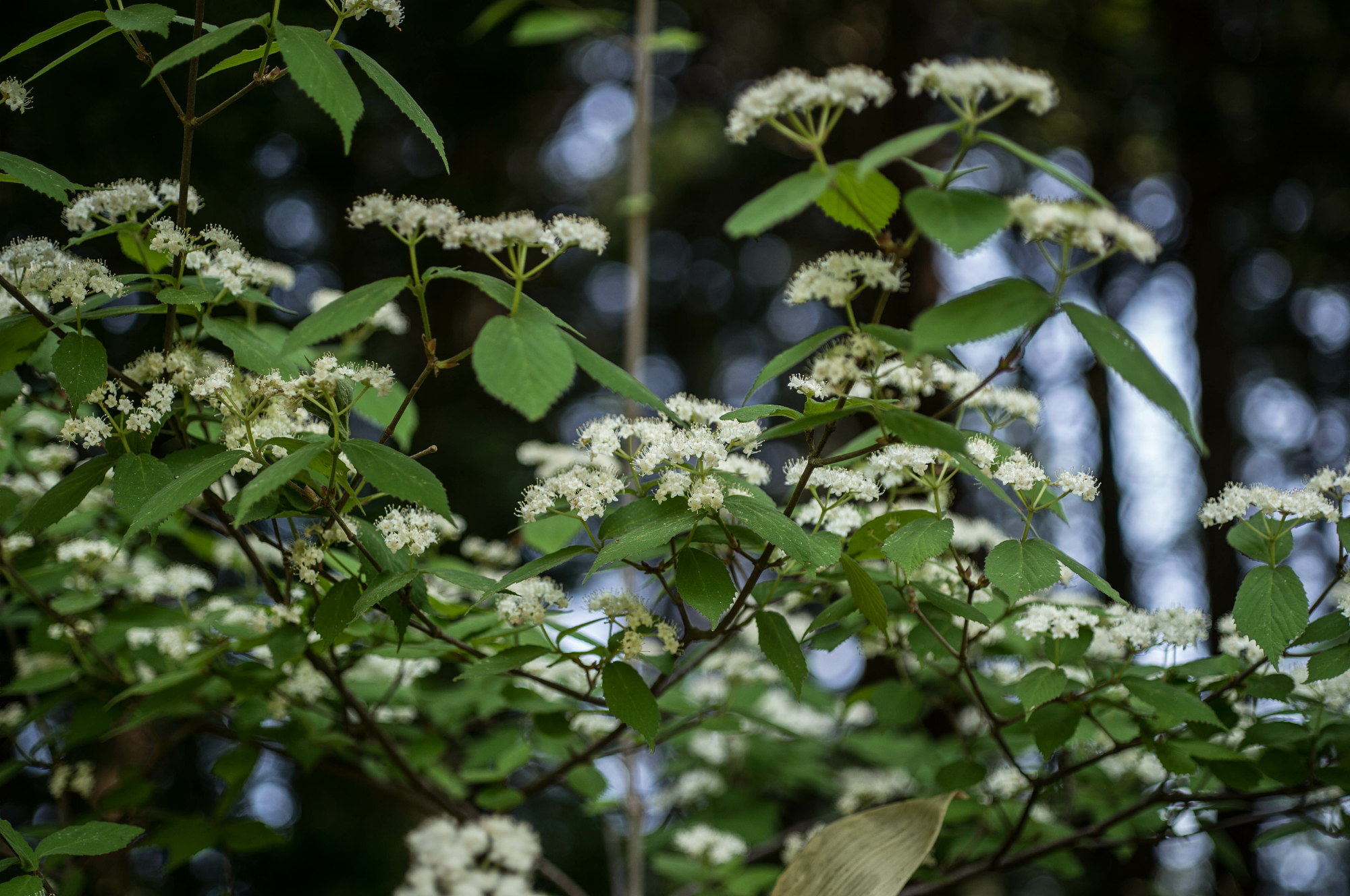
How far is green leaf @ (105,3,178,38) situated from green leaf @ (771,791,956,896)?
1304mm

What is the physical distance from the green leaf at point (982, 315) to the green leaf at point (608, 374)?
0.35 m

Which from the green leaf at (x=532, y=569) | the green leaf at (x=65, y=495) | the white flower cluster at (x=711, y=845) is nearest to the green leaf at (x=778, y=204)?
the green leaf at (x=532, y=569)

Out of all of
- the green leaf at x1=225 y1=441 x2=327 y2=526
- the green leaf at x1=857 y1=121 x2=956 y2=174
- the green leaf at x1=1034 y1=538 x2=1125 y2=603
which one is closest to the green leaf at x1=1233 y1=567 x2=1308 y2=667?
the green leaf at x1=1034 y1=538 x2=1125 y2=603

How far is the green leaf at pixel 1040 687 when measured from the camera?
1219 mm

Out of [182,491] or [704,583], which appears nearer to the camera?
[182,491]

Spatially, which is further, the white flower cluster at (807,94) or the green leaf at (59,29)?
the green leaf at (59,29)

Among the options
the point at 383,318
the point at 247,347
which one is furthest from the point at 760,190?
the point at 247,347

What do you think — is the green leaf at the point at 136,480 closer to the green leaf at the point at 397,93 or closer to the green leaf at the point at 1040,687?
the green leaf at the point at 397,93

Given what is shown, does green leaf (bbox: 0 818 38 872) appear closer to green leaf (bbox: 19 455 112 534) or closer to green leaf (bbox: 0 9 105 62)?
green leaf (bbox: 19 455 112 534)

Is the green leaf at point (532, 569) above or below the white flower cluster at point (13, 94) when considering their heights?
below

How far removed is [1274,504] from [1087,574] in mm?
357

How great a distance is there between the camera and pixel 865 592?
1070 mm

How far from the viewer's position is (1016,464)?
1.19m

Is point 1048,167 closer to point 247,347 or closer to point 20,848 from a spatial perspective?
point 247,347
